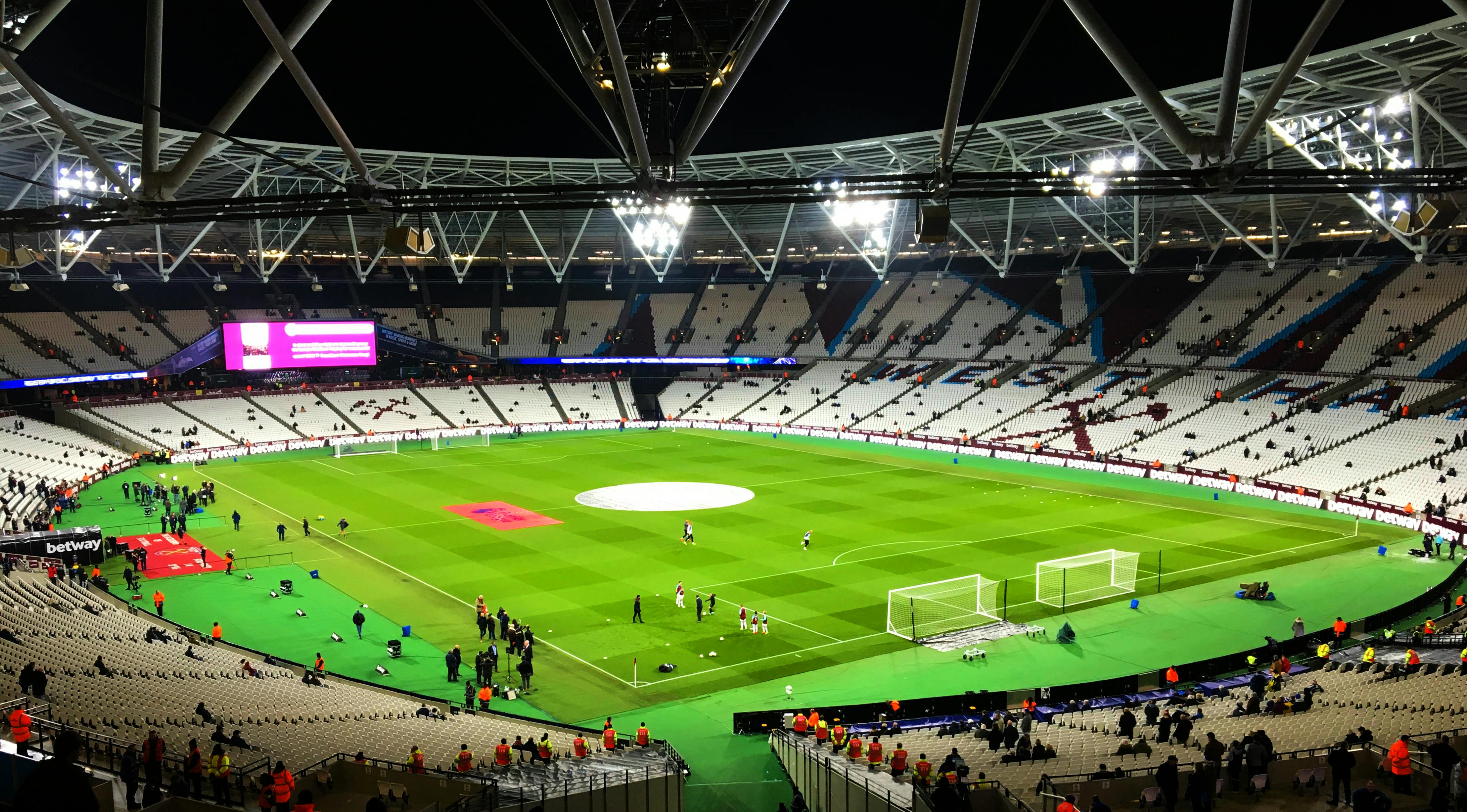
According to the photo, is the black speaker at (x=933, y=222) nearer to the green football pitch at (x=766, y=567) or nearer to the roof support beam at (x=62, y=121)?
the green football pitch at (x=766, y=567)

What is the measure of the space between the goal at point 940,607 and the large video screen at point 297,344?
55.3 metres

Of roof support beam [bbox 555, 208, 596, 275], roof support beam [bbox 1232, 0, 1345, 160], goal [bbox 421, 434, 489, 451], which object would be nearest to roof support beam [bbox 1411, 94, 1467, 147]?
roof support beam [bbox 1232, 0, 1345, 160]

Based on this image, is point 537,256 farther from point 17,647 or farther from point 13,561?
point 17,647

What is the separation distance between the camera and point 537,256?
90938 mm

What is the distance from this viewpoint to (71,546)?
111ft

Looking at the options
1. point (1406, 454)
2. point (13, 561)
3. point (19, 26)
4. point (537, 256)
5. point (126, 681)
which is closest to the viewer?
point (126, 681)

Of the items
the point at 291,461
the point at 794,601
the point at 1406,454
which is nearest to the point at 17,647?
the point at 794,601

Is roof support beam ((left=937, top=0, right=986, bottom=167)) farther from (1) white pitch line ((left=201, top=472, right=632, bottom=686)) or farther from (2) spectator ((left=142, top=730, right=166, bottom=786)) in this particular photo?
(1) white pitch line ((left=201, top=472, right=632, bottom=686))

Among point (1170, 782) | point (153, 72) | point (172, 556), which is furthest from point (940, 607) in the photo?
point (172, 556)

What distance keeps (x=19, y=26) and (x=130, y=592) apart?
53.5 ft

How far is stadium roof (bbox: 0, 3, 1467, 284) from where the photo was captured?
33.7 meters

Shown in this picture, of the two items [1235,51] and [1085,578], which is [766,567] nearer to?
[1085,578]

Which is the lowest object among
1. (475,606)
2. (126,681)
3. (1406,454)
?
(126,681)

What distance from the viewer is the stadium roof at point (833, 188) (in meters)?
33.7
